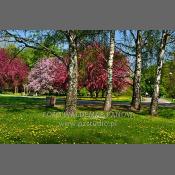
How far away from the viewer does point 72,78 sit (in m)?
18.3

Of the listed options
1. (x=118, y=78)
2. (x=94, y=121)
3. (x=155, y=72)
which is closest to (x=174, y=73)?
(x=155, y=72)

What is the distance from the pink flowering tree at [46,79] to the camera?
1848 cm

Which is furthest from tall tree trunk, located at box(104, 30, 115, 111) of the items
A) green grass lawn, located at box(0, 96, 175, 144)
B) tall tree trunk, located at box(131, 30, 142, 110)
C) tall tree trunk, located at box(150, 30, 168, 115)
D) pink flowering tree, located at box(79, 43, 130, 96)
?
tall tree trunk, located at box(150, 30, 168, 115)

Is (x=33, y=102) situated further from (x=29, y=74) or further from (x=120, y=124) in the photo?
(x=120, y=124)

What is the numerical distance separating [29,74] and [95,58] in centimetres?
237

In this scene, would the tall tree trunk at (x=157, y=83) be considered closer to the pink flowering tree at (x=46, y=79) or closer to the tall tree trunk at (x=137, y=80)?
the tall tree trunk at (x=137, y=80)

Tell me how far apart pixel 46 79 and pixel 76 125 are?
228 centimetres

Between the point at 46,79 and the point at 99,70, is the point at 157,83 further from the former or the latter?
the point at 46,79

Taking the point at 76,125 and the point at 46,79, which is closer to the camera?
the point at 76,125

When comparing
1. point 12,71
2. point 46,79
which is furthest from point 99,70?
point 12,71

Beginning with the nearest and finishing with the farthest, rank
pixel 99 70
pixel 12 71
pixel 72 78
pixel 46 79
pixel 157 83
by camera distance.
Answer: pixel 72 78
pixel 12 71
pixel 157 83
pixel 99 70
pixel 46 79

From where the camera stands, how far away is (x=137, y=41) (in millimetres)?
18703

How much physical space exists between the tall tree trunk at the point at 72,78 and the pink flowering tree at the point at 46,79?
0.75ft

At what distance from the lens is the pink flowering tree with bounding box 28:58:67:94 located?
728 inches
